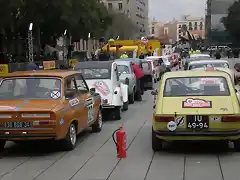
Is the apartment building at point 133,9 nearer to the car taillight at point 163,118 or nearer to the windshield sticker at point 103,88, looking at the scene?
the windshield sticker at point 103,88

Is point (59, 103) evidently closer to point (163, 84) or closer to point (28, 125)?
point (28, 125)

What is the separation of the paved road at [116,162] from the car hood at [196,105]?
0.83 meters

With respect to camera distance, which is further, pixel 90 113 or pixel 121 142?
pixel 90 113

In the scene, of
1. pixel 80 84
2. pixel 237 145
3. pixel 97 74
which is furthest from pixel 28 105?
pixel 97 74

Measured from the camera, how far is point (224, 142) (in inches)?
368

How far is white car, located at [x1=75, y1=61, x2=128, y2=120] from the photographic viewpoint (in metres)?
13.6

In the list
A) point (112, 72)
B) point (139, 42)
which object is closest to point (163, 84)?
point (112, 72)

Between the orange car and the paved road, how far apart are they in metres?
0.42

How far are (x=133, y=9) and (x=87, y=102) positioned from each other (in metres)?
144

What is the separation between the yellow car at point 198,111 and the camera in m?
8.41

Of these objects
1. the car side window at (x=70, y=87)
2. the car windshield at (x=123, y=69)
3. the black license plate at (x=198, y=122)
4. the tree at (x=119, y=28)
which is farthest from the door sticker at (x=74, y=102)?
the tree at (x=119, y=28)

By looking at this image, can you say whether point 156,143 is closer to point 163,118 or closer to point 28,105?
point 163,118

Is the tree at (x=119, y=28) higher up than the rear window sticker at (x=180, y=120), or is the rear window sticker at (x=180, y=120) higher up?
the tree at (x=119, y=28)

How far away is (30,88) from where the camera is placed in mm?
9586
